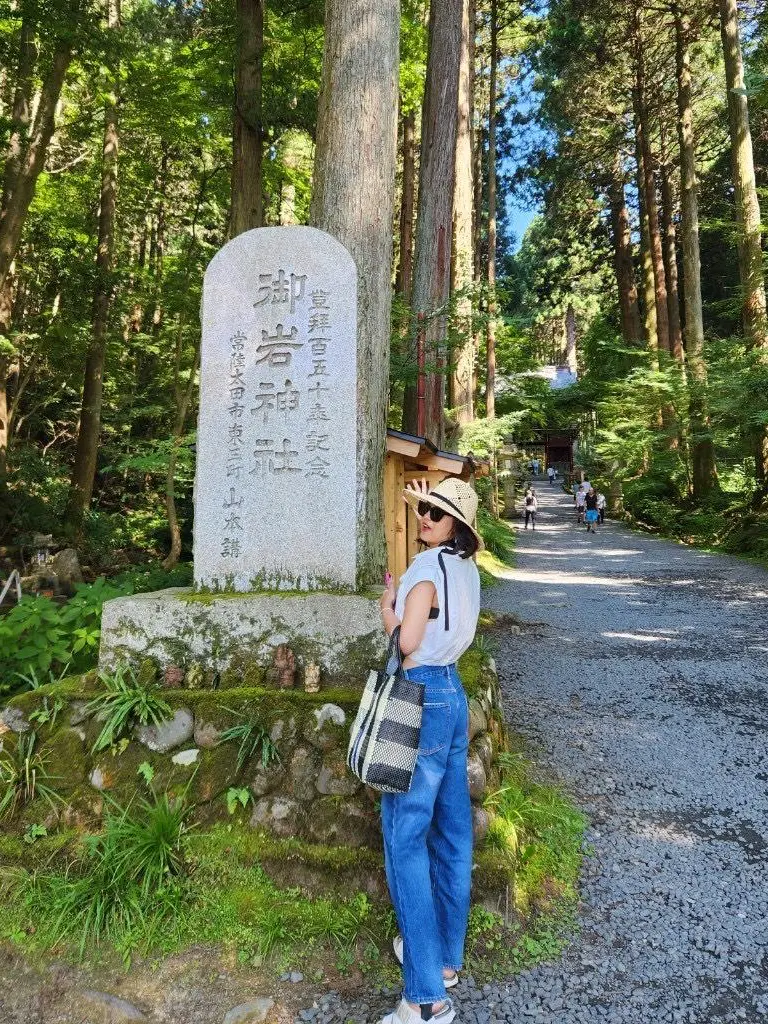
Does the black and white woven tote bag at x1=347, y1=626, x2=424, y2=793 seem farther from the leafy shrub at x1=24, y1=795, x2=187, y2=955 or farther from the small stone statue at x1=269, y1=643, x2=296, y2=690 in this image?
the leafy shrub at x1=24, y1=795, x2=187, y2=955

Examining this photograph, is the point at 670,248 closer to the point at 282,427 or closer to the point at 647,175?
the point at 647,175

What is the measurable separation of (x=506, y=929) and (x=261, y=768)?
3.74 feet

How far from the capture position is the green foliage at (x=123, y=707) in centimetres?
275

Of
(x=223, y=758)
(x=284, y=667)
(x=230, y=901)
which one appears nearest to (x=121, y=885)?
(x=230, y=901)

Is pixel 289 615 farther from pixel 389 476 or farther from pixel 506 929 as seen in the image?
pixel 389 476

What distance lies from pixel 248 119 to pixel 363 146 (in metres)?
5.22

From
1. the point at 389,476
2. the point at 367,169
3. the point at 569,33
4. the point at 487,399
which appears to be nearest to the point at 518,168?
the point at 569,33

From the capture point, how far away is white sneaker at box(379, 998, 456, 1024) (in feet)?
6.22

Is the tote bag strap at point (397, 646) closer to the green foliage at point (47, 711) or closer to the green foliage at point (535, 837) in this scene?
the green foliage at point (535, 837)

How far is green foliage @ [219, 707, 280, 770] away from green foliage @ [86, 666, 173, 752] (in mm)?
314

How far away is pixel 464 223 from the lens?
10578 mm

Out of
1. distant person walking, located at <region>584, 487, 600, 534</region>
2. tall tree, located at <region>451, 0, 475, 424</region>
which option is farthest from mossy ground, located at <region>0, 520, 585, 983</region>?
distant person walking, located at <region>584, 487, 600, 534</region>

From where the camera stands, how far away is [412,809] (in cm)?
200

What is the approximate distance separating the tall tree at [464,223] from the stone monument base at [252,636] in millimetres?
7096
